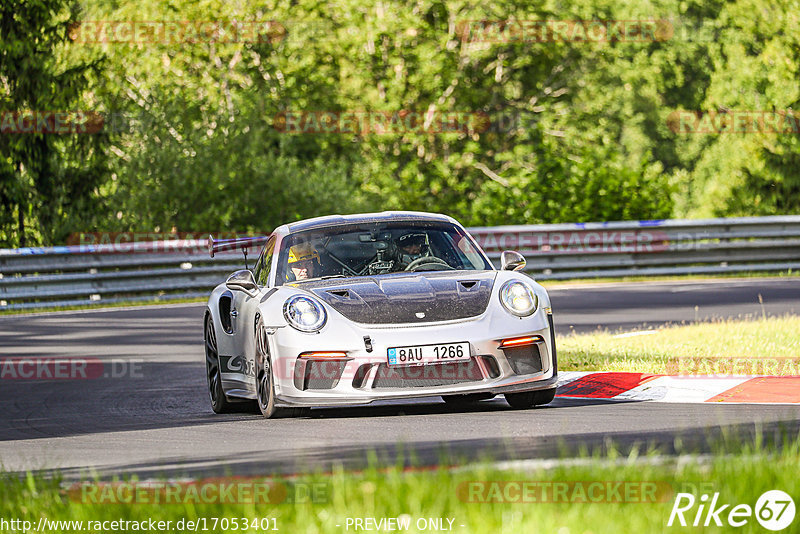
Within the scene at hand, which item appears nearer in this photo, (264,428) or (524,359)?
(264,428)

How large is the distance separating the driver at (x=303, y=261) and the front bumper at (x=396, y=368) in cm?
96

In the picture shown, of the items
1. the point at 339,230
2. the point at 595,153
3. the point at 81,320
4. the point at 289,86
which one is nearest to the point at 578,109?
the point at 595,153

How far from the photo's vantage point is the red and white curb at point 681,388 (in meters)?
9.09

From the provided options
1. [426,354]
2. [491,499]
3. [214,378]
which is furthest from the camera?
[214,378]

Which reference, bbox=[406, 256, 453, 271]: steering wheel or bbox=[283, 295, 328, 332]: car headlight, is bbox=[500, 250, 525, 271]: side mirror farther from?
bbox=[283, 295, 328, 332]: car headlight

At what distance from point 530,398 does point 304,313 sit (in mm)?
1587

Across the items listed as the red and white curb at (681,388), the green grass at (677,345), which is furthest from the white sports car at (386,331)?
the green grass at (677,345)

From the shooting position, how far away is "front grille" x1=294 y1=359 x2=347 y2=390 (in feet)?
28.0

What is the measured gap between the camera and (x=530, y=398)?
9.07 metres

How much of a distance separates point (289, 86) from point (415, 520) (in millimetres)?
33499

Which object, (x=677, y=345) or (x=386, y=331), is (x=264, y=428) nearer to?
(x=386, y=331)

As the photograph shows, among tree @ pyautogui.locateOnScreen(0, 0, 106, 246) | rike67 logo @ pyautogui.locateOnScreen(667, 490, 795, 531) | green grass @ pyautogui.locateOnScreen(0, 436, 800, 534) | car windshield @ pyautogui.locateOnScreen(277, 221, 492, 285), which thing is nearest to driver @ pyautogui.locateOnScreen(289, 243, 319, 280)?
Answer: car windshield @ pyautogui.locateOnScreen(277, 221, 492, 285)

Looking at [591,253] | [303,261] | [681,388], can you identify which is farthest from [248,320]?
[591,253]

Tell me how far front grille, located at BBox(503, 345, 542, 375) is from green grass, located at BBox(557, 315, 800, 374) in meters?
1.97
